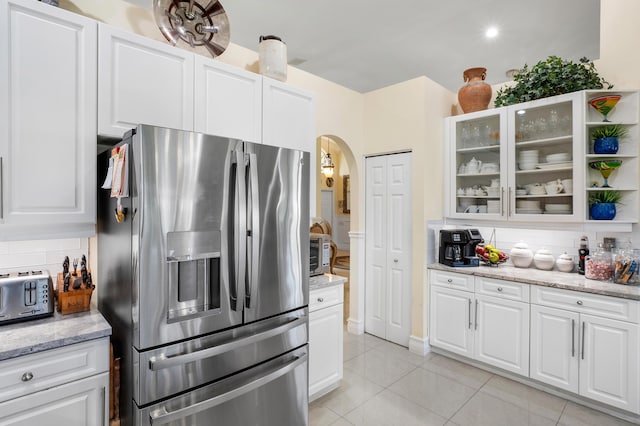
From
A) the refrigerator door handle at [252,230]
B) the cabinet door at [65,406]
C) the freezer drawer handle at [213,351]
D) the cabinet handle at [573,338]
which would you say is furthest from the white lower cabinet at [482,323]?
the cabinet door at [65,406]

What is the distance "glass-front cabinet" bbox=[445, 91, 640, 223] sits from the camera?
106 inches

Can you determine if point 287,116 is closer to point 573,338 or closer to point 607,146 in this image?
point 607,146

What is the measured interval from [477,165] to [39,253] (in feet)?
11.9

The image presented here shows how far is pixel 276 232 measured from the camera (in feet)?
6.33

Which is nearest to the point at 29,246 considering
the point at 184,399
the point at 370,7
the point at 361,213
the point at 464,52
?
the point at 184,399

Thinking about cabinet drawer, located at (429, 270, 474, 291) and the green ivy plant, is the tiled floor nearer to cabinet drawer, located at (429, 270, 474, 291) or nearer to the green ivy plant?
cabinet drawer, located at (429, 270, 474, 291)

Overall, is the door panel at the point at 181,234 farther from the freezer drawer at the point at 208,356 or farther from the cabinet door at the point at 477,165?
the cabinet door at the point at 477,165

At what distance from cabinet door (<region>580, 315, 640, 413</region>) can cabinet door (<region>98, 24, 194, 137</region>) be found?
→ 10.3 ft

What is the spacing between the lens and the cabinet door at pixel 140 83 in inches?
68.9

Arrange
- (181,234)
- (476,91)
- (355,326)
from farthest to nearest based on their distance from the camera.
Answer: (355,326)
(476,91)
(181,234)

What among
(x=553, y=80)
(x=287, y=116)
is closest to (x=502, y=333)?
(x=553, y=80)

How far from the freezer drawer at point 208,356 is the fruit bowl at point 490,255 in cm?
223

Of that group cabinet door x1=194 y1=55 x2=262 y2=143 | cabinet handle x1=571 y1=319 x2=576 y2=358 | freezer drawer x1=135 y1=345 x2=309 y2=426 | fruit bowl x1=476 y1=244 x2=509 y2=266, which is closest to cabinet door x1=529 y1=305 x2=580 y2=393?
cabinet handle x1=571 y1=319 x2=576 y2=358

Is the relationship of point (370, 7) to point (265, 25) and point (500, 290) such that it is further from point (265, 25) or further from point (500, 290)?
point (500, 290)
